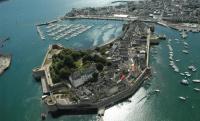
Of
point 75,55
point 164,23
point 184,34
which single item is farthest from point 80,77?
point 164,23

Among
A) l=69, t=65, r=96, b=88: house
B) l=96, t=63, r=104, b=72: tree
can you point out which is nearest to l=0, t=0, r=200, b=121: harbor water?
l=69, t=65, r=96, b=88: house

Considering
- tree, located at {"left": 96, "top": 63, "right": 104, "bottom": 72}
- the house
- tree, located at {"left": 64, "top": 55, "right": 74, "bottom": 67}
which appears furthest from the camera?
tree, located at {"left": 64, "top": 55, "right": 74, "bottom": 67}

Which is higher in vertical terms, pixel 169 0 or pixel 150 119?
pixel 169 0

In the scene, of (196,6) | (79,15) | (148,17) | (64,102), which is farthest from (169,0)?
(64,102)

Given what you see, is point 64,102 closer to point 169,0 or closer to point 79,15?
point 79,15

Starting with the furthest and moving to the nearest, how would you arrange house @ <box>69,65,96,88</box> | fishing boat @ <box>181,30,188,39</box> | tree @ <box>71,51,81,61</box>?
fishing boat @ <box>181,30,188,39</box>, tree @ <box>71,51,81,61</box>, house @ <box>69,65,96,88</box>

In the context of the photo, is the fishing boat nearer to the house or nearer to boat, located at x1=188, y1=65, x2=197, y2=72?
boat, located at x1=188, y1=65, x2=197, y2=72

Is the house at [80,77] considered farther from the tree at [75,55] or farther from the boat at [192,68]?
the boat at [192,68]

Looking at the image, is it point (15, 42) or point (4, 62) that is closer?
point (4, 62)

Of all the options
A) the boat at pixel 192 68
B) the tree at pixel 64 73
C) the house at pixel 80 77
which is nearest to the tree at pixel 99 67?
the house at pixel 80 77
